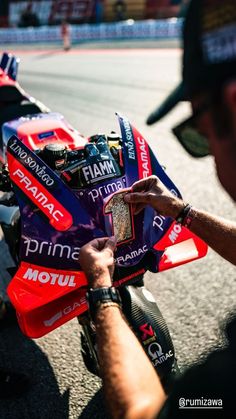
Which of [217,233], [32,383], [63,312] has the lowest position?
[32,383]

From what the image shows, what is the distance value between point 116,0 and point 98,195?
2800cm

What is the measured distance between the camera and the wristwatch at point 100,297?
1.58 meters

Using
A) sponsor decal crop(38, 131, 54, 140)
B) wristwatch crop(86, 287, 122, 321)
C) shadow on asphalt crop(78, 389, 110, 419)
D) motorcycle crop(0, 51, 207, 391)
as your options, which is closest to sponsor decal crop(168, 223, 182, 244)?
motorcycle crop(0, 51, 207, 391)

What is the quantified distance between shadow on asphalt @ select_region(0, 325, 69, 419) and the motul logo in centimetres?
94

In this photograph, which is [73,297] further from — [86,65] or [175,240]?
[86,65]

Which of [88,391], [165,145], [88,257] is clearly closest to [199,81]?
[88,257]

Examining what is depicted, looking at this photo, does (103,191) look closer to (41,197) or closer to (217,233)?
(41,197)

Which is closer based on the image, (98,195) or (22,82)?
(98,195)

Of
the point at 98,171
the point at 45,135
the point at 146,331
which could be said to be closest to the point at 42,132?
the point at 45,135

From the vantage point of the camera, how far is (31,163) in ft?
7.62

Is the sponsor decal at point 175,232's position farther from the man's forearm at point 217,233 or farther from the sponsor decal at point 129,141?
the sponsor decal at point 129,141

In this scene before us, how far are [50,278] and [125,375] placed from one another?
855 mm

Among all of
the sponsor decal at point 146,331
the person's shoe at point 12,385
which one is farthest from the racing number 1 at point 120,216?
the person's shoe at point 12,385

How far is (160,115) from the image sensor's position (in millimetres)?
1491
